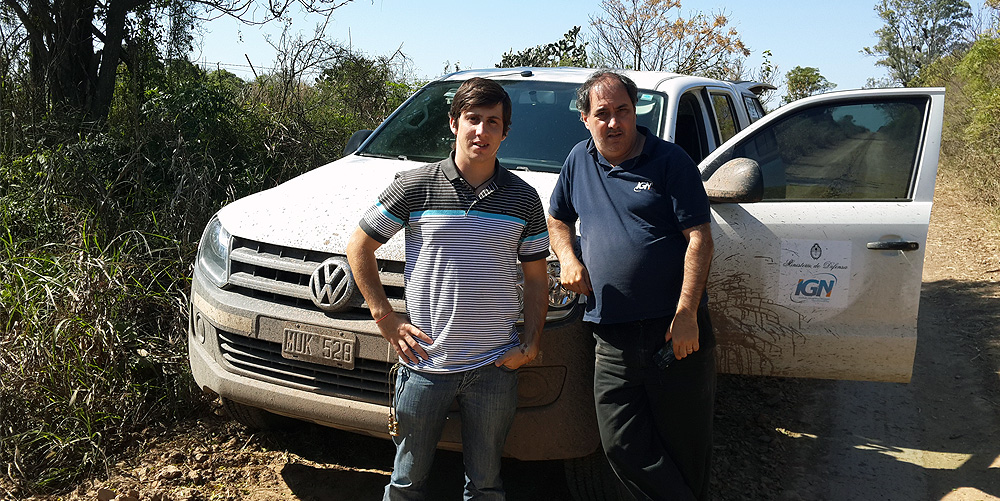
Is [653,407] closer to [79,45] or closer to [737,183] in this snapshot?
[737,183]

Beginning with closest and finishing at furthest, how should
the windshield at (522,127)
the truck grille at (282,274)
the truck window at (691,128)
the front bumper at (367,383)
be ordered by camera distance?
the front bumper at (367,383), the truck grille at (282,274), the windshield at (522,127), the truck window at (691,128)

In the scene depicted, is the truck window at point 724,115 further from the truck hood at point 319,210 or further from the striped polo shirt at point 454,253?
the striped polo shirt at point 454,253

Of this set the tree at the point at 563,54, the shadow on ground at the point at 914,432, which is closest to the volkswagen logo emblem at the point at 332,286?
the shadow on ground at the point at 914,432

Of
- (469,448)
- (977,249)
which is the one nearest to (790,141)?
(469,448)

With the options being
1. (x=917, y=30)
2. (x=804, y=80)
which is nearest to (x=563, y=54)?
(x=804, y=80)

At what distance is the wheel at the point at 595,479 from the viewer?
315 centimetres

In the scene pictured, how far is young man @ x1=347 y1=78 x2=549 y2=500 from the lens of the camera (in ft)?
8.39

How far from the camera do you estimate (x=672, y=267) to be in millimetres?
2758

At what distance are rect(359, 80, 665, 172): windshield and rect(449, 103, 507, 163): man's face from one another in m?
1.43

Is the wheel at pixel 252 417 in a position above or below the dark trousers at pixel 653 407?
→ below

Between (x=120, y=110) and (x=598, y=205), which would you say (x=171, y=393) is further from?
(x=120, y=110)

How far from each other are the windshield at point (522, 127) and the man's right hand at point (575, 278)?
1.19 metres

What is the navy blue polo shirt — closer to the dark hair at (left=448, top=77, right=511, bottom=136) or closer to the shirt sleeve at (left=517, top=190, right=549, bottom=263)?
the shirt sleeve at (left=517, top=190, right=549, bottom=263)

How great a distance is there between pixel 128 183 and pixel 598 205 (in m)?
4.08
